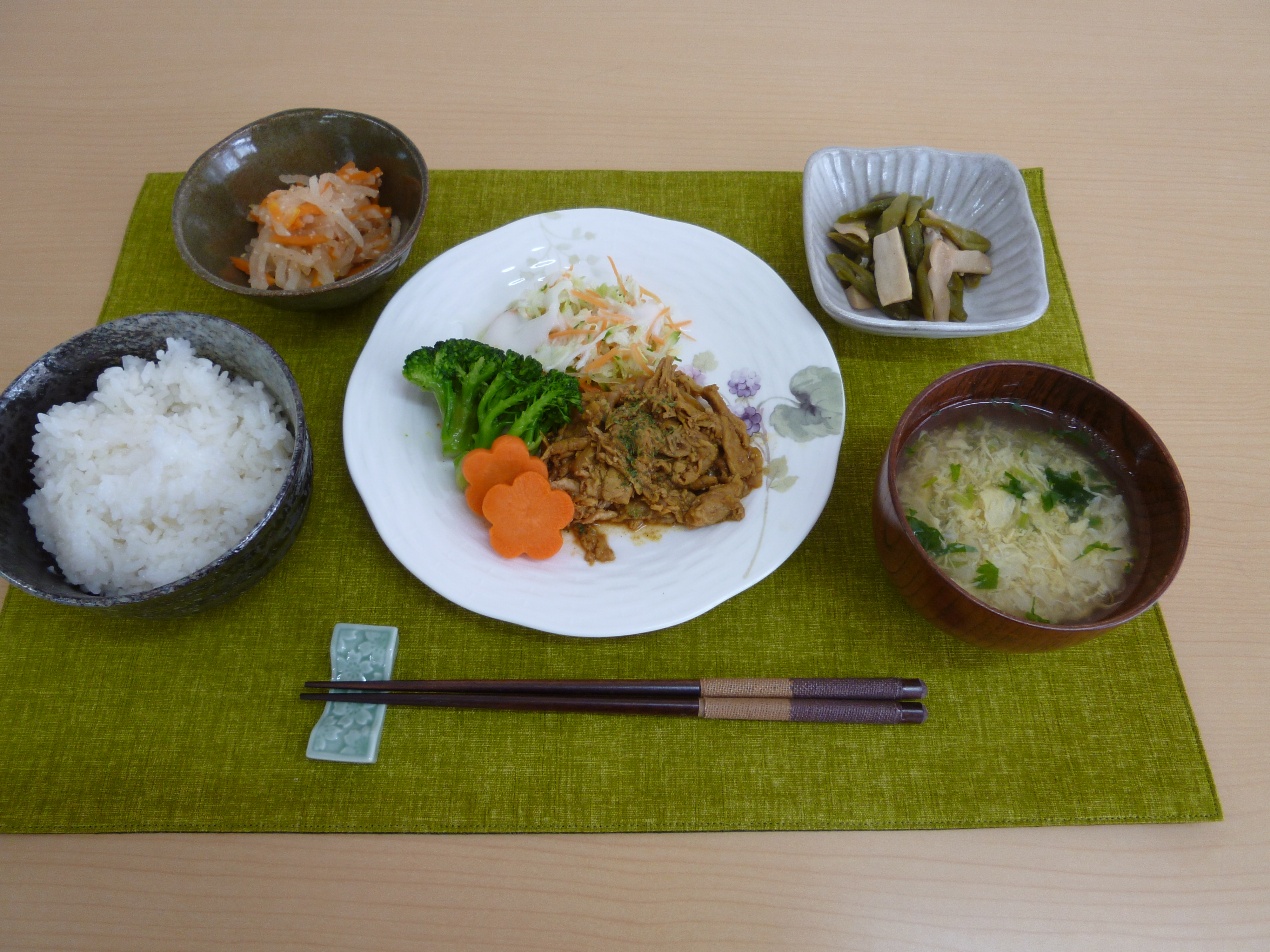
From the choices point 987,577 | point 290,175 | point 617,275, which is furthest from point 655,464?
point 290,175

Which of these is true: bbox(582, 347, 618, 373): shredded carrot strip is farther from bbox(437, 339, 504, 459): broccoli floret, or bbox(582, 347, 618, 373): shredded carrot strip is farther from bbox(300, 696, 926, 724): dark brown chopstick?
bbox(300, 696, 926, 724): dark brown chopstick

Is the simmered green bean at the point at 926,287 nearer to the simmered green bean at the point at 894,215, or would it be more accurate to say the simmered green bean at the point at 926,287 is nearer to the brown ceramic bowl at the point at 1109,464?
the simmered green bean at the point at 894,215

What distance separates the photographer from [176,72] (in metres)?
3.86

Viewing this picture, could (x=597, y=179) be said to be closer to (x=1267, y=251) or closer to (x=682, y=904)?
(x=682, y=904)

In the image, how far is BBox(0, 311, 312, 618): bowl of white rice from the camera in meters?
2.25

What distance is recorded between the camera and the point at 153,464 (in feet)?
7.53

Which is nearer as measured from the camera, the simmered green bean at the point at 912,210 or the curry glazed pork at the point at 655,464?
the curry glazed pork at the point at 655,464

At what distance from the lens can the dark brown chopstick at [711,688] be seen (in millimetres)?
2248

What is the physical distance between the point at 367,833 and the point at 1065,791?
2.09m

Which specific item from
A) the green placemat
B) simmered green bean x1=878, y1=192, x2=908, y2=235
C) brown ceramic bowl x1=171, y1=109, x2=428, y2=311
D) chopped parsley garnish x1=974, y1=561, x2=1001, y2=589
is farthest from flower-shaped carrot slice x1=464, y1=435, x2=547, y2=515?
simmered green bean x1=878, y1=192, x2=908, y2=235

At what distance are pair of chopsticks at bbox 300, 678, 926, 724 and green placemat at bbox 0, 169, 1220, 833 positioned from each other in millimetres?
80

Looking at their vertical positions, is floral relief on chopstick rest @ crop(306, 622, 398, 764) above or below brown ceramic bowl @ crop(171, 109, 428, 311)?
below

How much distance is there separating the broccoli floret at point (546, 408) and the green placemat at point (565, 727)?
0.63 meters

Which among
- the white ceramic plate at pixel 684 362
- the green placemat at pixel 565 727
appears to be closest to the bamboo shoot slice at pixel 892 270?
the white ceramic plate at pixel 684 362
